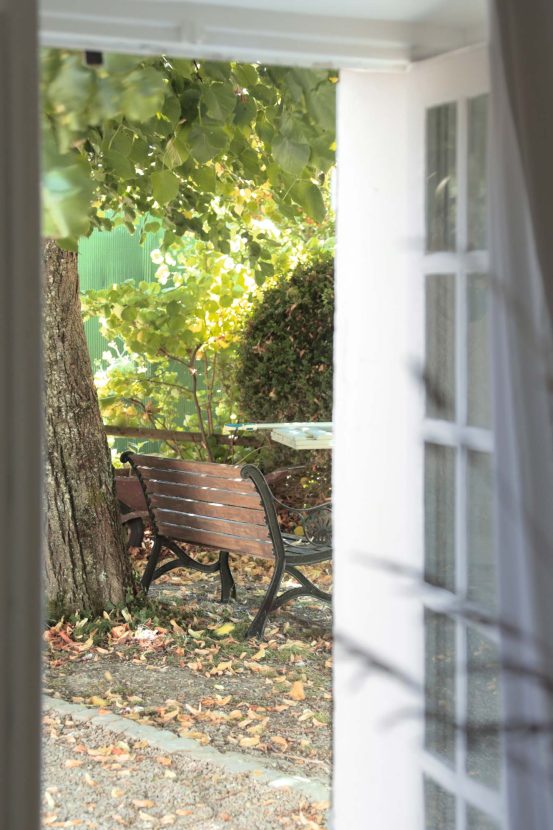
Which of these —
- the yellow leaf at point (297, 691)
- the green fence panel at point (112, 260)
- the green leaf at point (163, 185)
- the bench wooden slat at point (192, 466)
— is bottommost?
the yellow leaf at point (297, 691)

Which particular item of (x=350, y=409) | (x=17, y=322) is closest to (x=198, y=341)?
(x=350, y=409)

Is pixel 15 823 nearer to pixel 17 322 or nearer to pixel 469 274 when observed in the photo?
pixel 17 322

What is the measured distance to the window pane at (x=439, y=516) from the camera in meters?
1.80

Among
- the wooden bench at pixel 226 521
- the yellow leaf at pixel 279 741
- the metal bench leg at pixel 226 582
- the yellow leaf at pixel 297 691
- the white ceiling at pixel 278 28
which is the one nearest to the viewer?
the white ceiling at pixel 278 28

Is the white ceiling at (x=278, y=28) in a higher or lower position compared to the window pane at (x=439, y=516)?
higher

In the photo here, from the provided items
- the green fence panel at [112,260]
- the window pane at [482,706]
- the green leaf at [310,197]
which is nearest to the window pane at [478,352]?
the window pane at [482,706]

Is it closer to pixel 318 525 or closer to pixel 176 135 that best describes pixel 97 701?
pixel 318 525

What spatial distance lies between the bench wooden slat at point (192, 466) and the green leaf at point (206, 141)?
1.86 metres

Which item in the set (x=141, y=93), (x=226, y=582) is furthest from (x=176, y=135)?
(x=226, y=582)

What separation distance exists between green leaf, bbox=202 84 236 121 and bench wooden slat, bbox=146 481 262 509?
206 centimetres

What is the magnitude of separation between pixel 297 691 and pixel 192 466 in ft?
4.34

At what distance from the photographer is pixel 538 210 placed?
61.6 inches

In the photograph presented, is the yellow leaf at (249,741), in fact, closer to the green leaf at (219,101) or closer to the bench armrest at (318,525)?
the bench armrest at (318,525)

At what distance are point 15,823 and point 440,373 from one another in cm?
102
